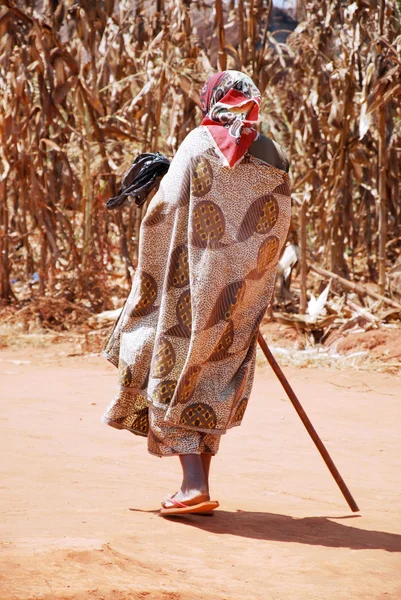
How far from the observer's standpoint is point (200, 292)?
2990 mm

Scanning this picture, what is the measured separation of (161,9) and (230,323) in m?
6.04

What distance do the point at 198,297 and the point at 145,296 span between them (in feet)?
0.72

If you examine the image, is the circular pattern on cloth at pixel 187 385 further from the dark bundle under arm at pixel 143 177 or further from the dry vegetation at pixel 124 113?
the dry vegetation at pixel 124 113

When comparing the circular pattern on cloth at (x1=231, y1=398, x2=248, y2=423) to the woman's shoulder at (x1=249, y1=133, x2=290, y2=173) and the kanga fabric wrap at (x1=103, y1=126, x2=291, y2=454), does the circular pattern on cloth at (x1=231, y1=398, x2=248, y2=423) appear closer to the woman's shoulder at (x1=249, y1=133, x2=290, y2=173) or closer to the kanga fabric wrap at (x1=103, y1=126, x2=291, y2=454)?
the kanga fabric wrap at (x1=103, y1=126, x2=291, y2=454)

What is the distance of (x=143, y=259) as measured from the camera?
3102 mm

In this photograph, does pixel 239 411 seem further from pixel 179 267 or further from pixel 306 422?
pixel 179 267

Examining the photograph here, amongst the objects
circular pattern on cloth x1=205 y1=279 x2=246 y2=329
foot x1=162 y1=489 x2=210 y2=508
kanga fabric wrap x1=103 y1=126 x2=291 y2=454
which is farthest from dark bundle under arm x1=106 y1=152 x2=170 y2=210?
foot x1=162 y1=489 x2=210 y2=508

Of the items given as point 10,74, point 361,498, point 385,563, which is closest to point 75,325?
point 10,74

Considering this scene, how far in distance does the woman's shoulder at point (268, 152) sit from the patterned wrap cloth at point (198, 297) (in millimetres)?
29

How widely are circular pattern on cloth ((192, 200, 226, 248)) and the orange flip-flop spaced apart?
2.93 feet

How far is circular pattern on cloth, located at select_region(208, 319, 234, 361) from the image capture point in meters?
3.04

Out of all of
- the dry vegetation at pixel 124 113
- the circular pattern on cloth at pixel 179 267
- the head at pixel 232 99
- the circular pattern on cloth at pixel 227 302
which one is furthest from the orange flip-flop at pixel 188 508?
the dry vegetation at pixel 124 113

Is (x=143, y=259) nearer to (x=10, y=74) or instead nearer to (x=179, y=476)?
(x=179, y=476)

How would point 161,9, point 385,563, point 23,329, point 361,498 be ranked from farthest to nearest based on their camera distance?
point 161,9, point 23,329, point 361,498, point 385,563
